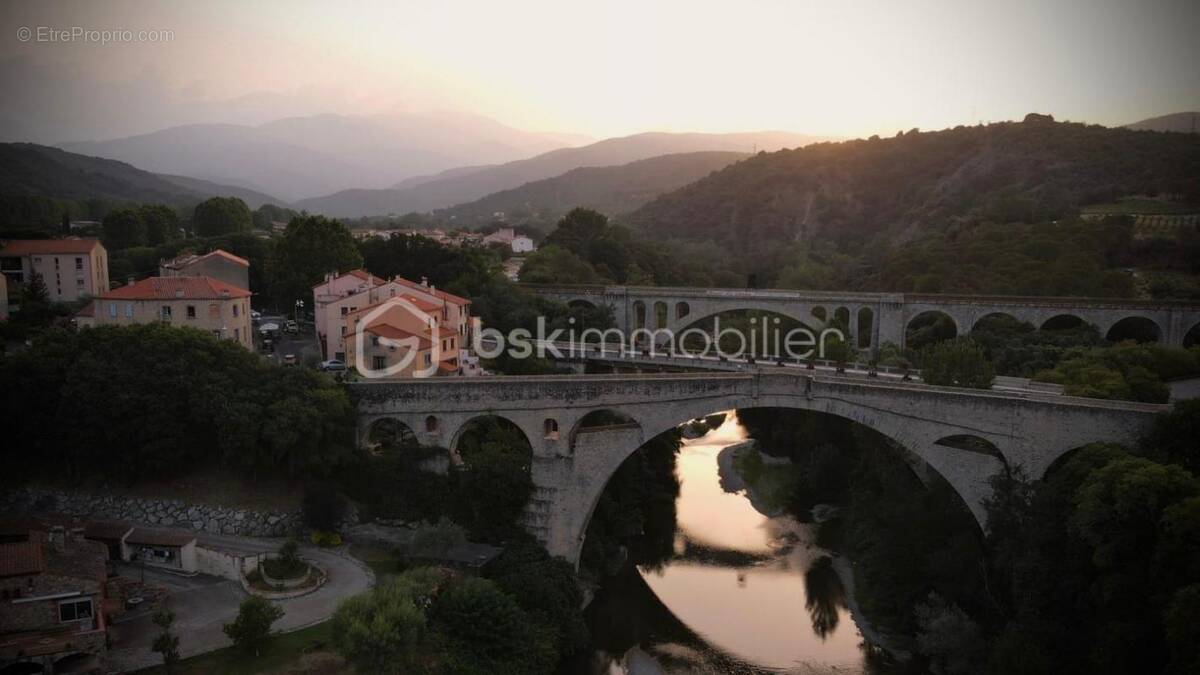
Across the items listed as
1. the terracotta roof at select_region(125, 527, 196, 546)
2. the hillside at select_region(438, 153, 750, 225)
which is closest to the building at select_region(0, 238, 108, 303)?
the terracotta roof at select_region(125, 527, 196, 546)

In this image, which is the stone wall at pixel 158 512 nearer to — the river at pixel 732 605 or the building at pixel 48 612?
the building at pixel 48 612

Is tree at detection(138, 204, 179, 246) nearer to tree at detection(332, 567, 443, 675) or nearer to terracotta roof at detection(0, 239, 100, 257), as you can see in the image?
terracotta roof at detection(0, 239, 100, 257)

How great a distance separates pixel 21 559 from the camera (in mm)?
18812

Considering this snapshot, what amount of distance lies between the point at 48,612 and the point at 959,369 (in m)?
26.3

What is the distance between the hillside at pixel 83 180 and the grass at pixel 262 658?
43846 mm

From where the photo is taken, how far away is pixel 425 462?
2695 cm

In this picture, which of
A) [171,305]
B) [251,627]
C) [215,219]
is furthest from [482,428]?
[215,219]

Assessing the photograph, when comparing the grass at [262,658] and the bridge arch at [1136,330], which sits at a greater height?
the bridge arch at [1136,330]

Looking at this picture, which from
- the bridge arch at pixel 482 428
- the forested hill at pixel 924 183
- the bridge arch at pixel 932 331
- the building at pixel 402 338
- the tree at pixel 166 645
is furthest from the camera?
the forested hill at pixel 924 183

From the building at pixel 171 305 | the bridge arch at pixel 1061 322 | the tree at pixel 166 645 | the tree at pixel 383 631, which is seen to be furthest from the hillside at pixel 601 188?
the tree at pixel 166 645

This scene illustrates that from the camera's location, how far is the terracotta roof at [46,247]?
37531 mm

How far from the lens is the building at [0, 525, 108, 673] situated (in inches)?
697

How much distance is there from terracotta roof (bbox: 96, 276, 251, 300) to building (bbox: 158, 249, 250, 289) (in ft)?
11.7

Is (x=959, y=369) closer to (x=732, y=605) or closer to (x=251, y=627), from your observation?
(x=732, y=605)
